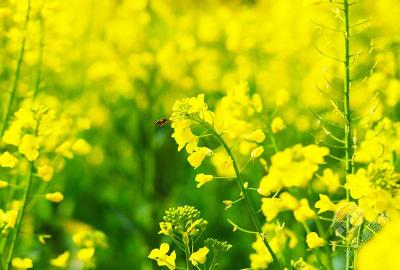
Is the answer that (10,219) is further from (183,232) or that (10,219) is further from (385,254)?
(385,254)

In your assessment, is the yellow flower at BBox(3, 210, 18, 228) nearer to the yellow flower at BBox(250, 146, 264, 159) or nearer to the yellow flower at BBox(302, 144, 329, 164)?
the yellow flower at BBox(250, 146, 264, 159)

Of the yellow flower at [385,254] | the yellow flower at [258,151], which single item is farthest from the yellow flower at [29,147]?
the yellow flower at [385,254]

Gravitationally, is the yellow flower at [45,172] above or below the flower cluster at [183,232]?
above

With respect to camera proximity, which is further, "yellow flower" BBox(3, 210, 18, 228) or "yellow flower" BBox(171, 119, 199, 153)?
"yellow flower" BBox(3, 210, 18, 228)

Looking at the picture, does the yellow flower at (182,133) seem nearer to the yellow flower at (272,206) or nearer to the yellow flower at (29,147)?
the yellow flower at (272,206)

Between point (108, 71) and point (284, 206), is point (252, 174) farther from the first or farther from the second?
point (284, 206)

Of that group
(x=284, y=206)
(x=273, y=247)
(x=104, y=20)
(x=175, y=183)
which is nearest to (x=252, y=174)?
(x=175, y=183)

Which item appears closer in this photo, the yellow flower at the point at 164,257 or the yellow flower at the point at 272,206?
the yellow flower at the point at 272,206

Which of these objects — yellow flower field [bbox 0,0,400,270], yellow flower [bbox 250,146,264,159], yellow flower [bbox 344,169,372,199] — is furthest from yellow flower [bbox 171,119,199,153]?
yellow flower [bbox 344,169,372,199]
